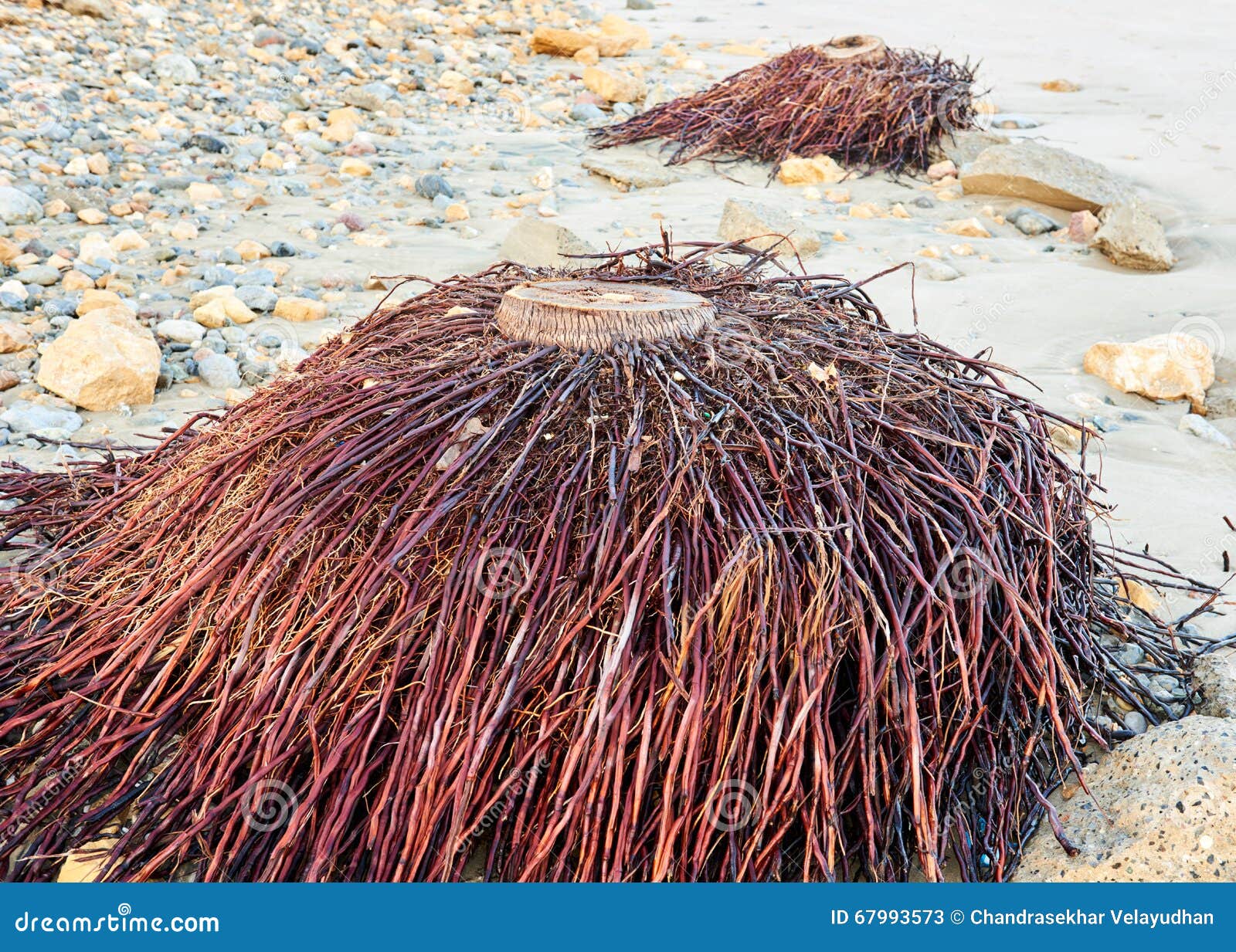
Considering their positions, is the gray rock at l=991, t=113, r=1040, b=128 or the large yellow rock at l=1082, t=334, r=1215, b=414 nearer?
the large yellow rock at l=1082, t=334, r=1215, b=414

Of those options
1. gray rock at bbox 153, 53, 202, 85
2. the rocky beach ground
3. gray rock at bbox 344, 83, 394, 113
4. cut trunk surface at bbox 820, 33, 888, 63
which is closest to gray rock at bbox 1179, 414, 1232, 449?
the rocky beach ground

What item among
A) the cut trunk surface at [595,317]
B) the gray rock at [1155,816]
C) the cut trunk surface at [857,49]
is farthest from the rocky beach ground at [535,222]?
the cut trunk surface at [595,317]

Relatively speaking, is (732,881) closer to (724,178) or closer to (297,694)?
(297,694)

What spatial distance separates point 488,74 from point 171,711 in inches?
366

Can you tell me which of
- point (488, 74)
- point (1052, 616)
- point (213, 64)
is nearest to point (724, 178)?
point (488, 74)

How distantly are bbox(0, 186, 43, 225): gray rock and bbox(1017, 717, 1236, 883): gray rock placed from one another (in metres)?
5.75

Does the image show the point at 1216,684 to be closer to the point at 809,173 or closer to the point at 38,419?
the point at 38,419

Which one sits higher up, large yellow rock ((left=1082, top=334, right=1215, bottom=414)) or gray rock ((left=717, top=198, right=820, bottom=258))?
gray rock ((left=717, top=198, right=820, bottom=258))

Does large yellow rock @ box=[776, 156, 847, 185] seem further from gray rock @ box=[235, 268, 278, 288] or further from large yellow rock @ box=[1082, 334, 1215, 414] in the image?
gray rock @ box=[235, 268, 278, 288]

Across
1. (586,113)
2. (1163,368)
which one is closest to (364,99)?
(586,113)

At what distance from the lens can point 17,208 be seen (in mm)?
5652

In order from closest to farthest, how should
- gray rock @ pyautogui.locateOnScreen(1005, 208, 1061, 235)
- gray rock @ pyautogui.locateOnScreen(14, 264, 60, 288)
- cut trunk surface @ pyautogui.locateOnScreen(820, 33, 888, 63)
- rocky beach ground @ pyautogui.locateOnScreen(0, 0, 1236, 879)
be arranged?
rocky beach ground @ pyautogui.locateOnScreen(0, 0, 1236, 879) < gray rock @ pyautogui.locateOnScreen(14, 264, 60, 288) < gray rock @ pyautogui.locateOnScreen(1005, 208, 1061, 235) < cut trunk surface @ pyautogui.locateOnScreen(820, 33, 888, 63)

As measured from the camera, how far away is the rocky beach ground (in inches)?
136

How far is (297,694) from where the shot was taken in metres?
1.80
